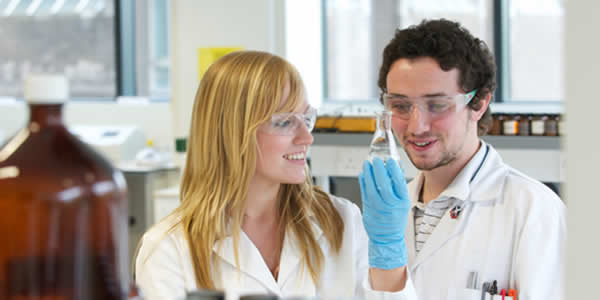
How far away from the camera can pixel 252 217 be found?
1697 millimetres

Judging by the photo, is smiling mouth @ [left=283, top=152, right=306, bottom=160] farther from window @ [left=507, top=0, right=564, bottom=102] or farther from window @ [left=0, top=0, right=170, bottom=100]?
window @ [left=0, top=0, right=170, bottom=100]

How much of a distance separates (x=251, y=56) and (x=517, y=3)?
3.46 meters

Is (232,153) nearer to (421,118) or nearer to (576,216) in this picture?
(421,118)

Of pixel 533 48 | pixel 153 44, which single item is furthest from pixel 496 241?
pixel 153 44

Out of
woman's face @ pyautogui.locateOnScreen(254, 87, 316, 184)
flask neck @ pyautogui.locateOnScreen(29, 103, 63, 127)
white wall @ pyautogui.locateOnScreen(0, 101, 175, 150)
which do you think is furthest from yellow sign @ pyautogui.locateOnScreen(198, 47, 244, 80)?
flask neck @ pyautogui.locateOnScreen(29, 103, 63, 127)

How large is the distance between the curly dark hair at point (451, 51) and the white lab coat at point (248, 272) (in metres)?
0.65

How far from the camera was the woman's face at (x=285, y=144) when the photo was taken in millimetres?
1608

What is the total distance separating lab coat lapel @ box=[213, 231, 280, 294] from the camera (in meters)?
1.54

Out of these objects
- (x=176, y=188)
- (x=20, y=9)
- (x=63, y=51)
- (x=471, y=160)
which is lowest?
(x=176, y=188)

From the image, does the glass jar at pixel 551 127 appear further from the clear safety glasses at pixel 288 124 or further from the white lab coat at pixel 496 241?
the clear safety glasses at pixel 288 124

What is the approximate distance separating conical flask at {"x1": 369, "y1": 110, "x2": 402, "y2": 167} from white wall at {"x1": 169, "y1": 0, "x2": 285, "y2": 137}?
2.53 meters

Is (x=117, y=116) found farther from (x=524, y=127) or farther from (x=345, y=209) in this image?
(x=345, y=209)

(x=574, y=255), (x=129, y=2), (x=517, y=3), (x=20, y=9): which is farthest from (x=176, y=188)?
(x=574, y=255)

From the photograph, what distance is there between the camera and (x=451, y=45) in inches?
76.4
